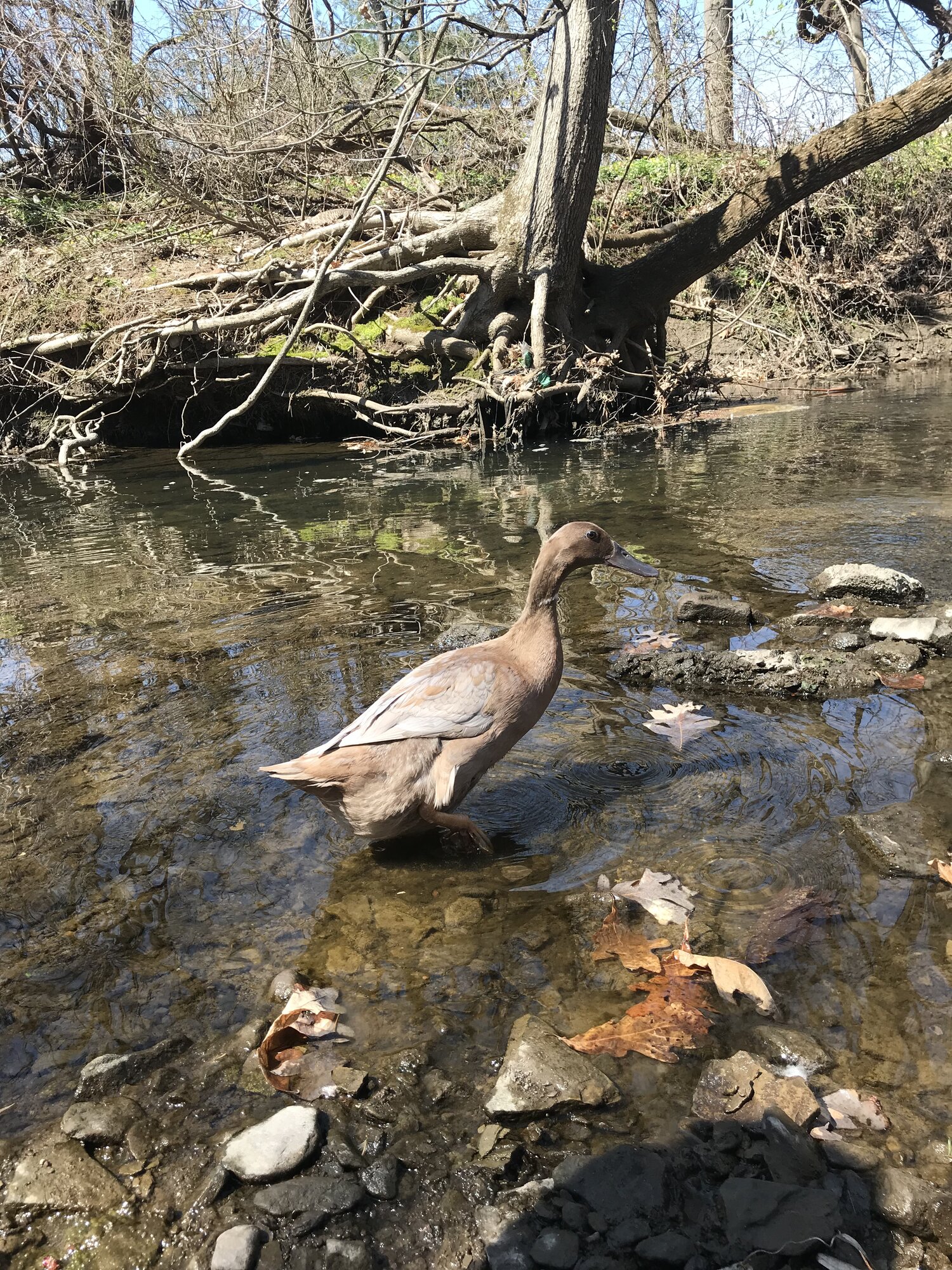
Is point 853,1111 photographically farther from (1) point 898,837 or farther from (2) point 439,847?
(2) point 439,847

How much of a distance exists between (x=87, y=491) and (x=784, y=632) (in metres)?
9.92

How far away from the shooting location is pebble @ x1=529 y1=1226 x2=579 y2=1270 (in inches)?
77.7

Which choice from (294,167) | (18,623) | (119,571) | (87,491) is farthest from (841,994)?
(294,167)

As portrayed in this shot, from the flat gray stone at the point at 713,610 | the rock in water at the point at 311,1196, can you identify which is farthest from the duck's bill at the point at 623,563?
the rock in water at the point at 311,1196

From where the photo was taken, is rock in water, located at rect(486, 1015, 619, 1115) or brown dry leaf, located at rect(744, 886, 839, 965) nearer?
rock in water, located at rect(486, 1015, 619, 1115)

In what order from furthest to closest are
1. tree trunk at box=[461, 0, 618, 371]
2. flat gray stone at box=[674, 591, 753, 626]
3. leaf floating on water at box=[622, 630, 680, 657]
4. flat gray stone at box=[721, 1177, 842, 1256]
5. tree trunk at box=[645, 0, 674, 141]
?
tree trunk at box=[645, 0, 674, 141] → tree trunk at box=[461, 0, 618, 371] → flat gray stone at box=[674, 591, 753, 626] → leaf floating on water at box=[622, 630, 680, 657] → flat gray stone at box=[721, 1177, 842, 1256]

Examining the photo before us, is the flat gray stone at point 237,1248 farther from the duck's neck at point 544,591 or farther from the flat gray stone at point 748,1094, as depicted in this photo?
the duck's neck at point 544,591

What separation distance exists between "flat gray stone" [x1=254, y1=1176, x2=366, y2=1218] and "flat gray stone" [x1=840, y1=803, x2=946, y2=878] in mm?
2026

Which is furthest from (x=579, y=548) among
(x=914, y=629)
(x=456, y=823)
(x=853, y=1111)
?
(x=853, y=1111)

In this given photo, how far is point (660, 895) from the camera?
3189mm

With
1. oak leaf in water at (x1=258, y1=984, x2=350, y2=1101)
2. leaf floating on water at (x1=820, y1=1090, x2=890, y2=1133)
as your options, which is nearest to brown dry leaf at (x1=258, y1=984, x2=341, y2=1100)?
oak leaf in water at (x1=258, y1=984, x2=350, y2=1101)

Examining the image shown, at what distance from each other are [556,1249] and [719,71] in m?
16.6

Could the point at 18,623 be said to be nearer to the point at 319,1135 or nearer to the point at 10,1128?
the point at 10,1128

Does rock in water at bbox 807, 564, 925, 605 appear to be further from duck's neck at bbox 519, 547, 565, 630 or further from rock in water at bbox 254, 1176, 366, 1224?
rock in water at bbox 254, 1176, 366, 1224
